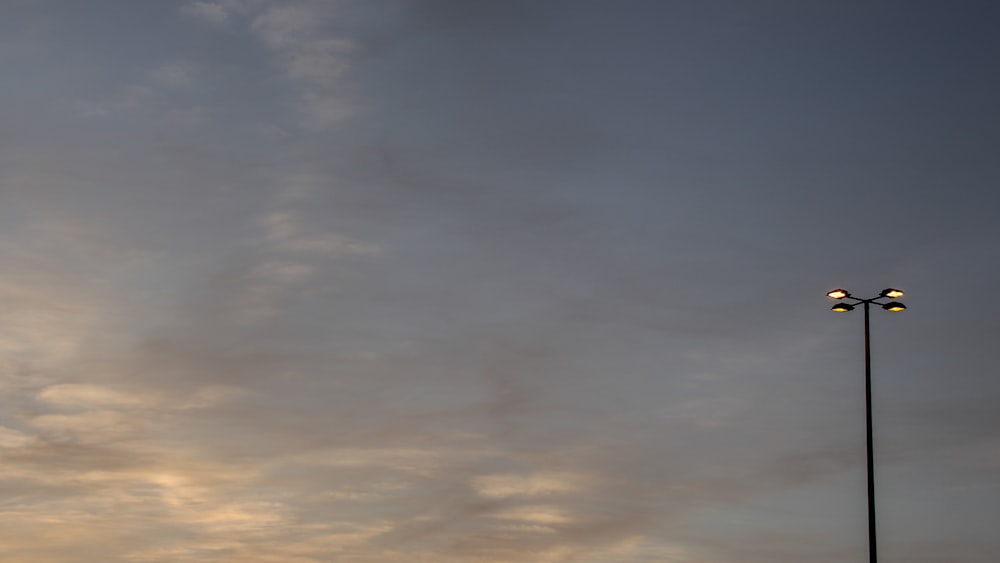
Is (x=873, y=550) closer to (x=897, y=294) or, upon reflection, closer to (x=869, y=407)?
(x=869, y=407)

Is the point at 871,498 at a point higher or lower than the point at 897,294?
lower

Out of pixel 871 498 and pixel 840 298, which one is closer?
pixel 871 498

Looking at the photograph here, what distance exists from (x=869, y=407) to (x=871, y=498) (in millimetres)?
3013

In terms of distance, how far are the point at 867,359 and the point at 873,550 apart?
20.0 ft

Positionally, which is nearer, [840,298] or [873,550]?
[873,550]

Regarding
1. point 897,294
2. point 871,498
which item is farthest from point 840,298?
point 871,498

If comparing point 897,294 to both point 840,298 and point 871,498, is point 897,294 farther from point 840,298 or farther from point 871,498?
point 871,498

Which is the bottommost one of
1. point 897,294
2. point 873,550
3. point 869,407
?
point 873,550

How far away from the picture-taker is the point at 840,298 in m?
57.5

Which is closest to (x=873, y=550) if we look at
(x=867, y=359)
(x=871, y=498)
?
(x=871, y=498)

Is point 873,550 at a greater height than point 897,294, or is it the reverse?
point 897,294

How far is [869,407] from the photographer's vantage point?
55.3 meters

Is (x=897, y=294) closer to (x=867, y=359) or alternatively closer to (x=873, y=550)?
(x=867, y=359)

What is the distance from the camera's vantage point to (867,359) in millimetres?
56000
